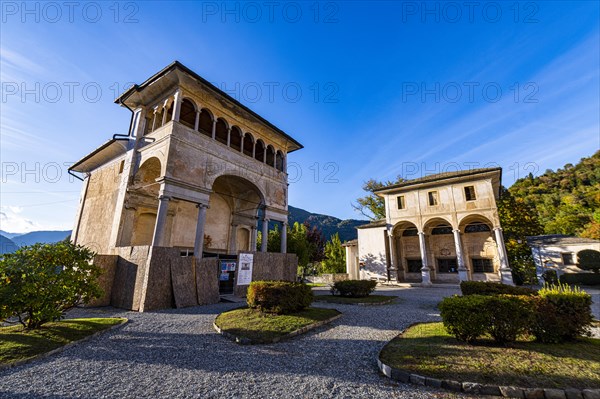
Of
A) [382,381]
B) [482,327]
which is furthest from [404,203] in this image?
[382,381]

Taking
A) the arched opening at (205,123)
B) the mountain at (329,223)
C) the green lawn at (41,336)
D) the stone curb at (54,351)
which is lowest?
the stone curb at (54,351)

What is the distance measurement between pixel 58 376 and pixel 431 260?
28958mm

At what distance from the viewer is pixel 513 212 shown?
23141mm

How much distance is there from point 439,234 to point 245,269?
2212 cm

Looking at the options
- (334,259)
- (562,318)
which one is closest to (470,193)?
(334,259)

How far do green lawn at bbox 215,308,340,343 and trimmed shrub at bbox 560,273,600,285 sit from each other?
77.6 feet

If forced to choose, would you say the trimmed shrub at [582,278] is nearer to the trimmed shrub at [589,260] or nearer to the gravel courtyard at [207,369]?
the trimmed shrub at [589,260]

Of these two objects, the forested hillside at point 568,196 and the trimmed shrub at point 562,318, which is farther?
the forested hillside at point 568,196

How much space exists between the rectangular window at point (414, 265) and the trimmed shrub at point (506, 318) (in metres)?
24.1

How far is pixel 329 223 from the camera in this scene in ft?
315

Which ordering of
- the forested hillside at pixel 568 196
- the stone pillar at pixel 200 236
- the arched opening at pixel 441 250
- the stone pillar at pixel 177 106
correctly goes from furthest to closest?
the forested hillside at pixel 568 196 < the arched opening at pixel 441 250 < the stone pillar at pixel 177 106 < the stone pillar at pixel 200 236

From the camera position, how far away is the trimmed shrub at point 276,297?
834 centimetres

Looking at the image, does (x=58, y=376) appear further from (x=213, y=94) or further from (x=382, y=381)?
(x=213, y=94)

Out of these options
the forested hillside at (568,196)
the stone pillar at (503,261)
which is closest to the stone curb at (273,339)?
the stone pillar at (503,261)
